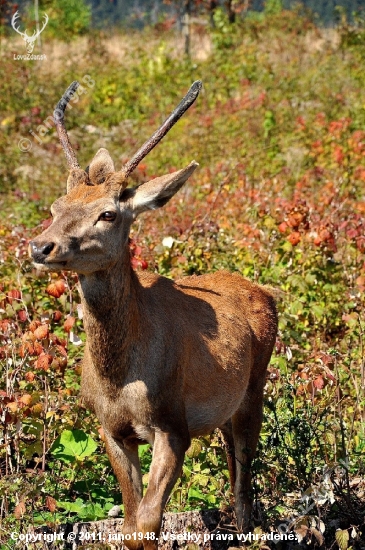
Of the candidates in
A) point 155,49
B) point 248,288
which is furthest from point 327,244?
point 155,49

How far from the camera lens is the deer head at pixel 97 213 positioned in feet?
14.8

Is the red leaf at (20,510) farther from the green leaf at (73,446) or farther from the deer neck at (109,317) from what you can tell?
the green leaf at (73,446)

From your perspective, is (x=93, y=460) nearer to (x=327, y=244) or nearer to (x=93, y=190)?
(x=93, y=190)

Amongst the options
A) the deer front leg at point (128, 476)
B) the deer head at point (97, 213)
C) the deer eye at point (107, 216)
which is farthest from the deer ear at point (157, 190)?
the deer front leg at point (128, 476)

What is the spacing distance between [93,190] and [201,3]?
2244cm

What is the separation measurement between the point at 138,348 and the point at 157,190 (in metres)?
0.85

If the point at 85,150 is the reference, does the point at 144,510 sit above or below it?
below

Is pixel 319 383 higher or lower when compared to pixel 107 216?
lower

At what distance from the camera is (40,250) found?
174 inches

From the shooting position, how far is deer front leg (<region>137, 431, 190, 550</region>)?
4.90 m

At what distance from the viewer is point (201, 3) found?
26.1m

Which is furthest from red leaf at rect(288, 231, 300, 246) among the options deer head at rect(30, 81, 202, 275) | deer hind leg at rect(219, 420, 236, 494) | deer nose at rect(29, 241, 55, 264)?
deer nose at rect(29, 241, 55, 264)

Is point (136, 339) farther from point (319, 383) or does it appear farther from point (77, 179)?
point (319, 383)

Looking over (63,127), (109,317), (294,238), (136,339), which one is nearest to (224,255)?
(294,238)
